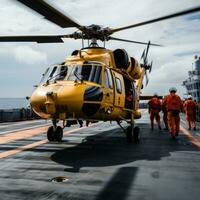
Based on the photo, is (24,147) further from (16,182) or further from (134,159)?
(16,182)

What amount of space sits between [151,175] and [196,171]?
0.98m

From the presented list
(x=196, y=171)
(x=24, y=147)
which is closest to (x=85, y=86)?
(x=24, y=147)

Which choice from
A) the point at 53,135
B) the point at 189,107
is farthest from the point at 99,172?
the point at 189,107

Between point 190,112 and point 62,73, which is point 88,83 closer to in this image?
point 62,73

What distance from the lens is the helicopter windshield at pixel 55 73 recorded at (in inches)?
372

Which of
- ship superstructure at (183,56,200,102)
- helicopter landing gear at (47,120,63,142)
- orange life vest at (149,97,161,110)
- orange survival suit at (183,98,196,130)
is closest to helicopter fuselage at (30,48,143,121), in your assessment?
helicopter landing gear at (47,120,63,142)

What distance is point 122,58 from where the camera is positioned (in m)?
11.4

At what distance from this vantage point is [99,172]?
6.07 metres

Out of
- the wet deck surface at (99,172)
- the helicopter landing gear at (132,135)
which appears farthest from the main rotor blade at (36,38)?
the helicopter landing gear at (132,135)

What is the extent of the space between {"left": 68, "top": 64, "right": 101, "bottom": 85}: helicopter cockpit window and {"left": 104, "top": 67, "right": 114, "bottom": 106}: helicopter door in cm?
33

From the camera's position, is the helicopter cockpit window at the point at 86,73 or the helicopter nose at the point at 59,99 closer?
the helicopter nose at the point at 59,99

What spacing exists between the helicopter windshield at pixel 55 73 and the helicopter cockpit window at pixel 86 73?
0.86ft

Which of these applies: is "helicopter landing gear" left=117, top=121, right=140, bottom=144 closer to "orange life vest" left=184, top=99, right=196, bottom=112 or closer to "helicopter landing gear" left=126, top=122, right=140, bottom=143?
"helicopter landing gear" left=126, top=122, right=140, bottom=143

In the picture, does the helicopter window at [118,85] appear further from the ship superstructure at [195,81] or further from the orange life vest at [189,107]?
the ship superstructure at [195,81]
